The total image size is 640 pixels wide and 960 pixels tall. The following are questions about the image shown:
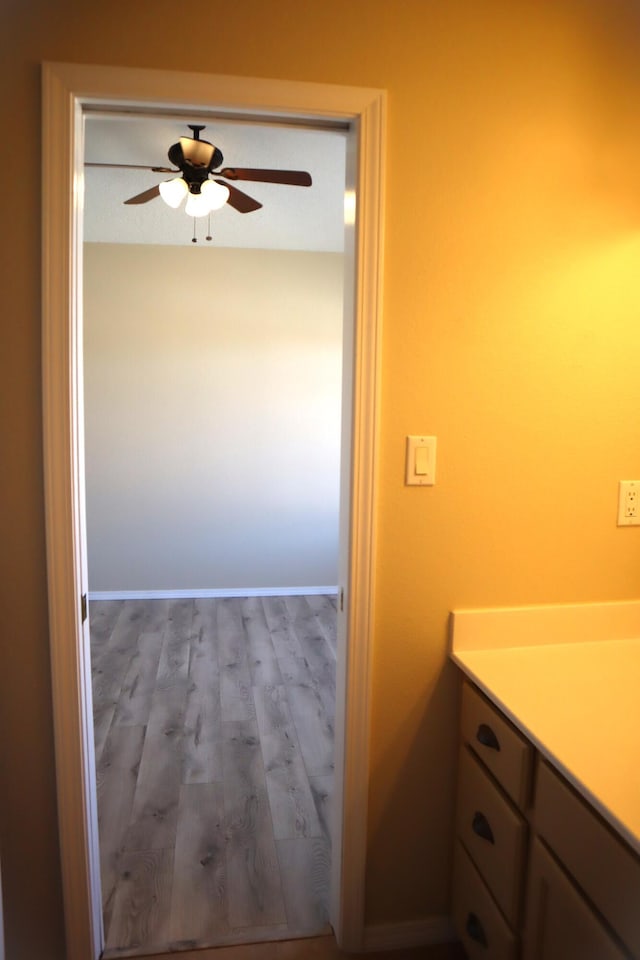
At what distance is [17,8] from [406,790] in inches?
78.4

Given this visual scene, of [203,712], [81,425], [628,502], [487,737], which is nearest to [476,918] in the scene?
[487,737]

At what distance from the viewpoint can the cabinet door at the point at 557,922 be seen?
94cm

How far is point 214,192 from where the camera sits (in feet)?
7.55

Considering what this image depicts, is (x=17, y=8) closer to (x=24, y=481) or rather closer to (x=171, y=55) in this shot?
(x=171, y=55)

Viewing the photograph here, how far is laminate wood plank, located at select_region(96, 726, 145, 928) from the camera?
1837 millimetres

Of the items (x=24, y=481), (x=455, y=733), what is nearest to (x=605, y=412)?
(x=455, y=733)

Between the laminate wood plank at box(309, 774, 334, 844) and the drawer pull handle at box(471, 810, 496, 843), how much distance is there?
2.60 feet

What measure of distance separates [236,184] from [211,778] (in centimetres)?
277

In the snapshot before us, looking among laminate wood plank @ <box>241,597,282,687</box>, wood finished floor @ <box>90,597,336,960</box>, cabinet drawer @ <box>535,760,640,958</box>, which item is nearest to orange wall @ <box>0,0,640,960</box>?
wood finished floor @ <box>90,597,336,960</box>

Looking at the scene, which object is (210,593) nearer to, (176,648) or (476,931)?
(176,648)

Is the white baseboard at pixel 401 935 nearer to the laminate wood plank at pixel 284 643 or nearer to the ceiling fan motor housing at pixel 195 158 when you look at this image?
the laminate wood plank at pixel 284 643

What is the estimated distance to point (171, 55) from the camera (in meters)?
1.23

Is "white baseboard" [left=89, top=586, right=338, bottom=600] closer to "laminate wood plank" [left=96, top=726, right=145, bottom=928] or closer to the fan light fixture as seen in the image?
"laminate wood plank" [left=96, top=726, right=145, bottom=928]

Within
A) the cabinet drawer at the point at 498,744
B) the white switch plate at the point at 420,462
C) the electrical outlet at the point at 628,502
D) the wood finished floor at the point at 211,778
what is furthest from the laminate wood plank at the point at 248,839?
the electrical outlet at the point at 628,502
